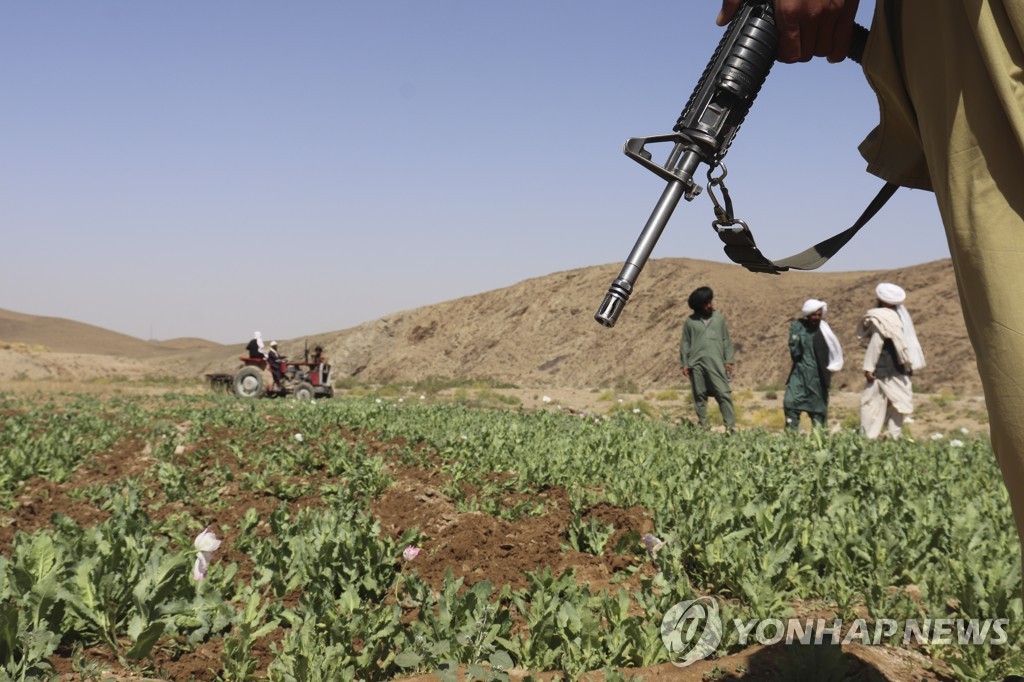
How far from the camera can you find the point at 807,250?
2.25m

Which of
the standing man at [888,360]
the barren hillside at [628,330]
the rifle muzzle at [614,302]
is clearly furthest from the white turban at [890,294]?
the barren hillside at [628,330]

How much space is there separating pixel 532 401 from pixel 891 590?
742 inches

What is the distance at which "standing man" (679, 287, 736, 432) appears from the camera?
10.9m

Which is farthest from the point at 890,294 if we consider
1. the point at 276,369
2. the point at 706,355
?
the point at 276,369

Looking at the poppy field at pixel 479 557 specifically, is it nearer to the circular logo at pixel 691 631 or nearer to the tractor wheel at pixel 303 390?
the circular logo at pixel 691 631

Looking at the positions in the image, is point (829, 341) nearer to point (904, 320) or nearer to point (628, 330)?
point (904, 320)

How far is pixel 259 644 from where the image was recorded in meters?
3.21

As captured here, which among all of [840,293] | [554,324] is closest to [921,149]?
[840,293]

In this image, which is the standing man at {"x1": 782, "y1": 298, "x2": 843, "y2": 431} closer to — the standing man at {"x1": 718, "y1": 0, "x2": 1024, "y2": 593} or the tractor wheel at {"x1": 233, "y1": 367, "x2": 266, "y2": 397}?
the standing man at {"x1": 718, "y1": 0, "x2": 1024, "y2": 593}

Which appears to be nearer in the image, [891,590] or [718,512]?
[891,590]

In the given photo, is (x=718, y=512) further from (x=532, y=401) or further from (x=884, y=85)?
(x=532, y=401)

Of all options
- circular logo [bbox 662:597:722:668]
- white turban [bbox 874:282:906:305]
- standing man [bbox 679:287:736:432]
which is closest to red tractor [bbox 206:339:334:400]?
standing man [bbox 679:287:736:432]

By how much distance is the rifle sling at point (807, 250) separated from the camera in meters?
2.20

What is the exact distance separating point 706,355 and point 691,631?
817cm
